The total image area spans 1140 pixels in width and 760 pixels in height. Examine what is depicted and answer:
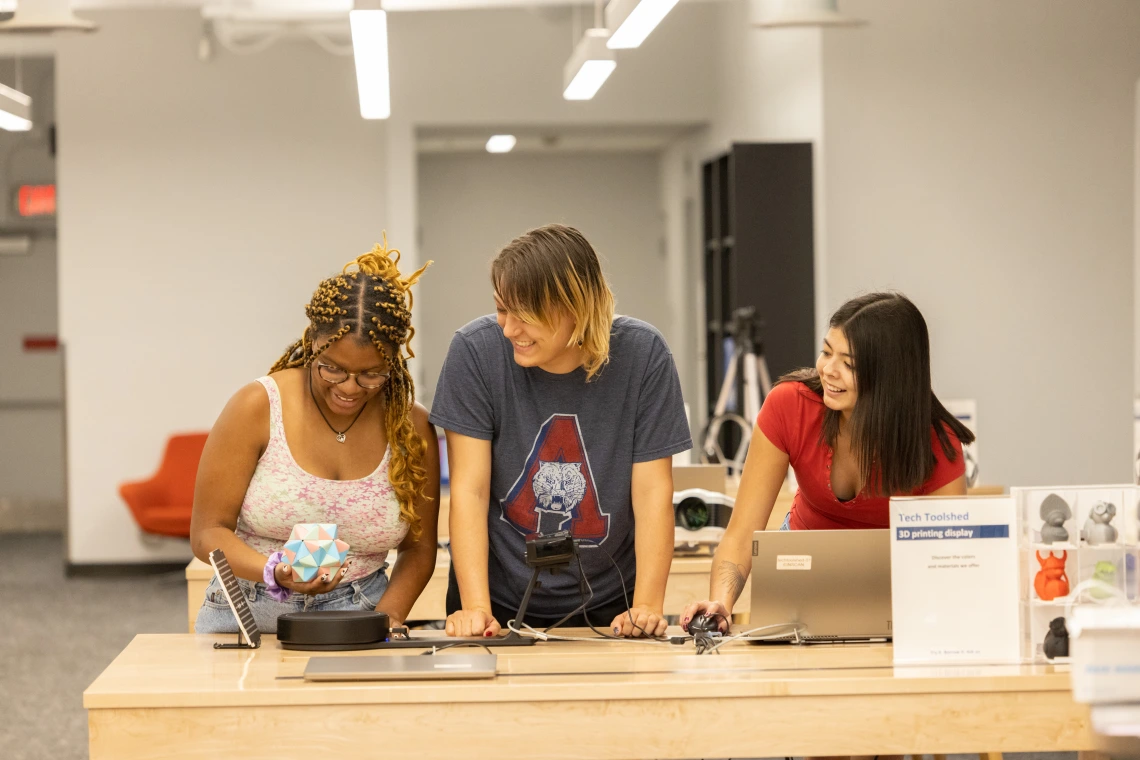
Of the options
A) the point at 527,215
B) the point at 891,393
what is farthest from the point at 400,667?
the point at 527,215

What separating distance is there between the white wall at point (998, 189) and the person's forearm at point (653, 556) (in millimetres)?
4233

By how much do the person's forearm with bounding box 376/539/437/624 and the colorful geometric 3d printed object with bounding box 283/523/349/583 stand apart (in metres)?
0.26

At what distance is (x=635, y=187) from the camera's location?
10.3m

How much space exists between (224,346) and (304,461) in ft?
19.8

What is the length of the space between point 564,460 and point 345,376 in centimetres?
44

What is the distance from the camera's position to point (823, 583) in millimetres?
2309

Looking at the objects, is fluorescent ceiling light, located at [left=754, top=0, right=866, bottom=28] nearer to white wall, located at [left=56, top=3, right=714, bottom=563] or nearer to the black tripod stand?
the black tripod stand

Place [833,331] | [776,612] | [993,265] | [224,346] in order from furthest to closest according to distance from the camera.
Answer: [224,346] → [993,265] → [833,331] → [776,612]

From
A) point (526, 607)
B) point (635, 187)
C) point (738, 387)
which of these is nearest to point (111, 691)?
point (526, 607)

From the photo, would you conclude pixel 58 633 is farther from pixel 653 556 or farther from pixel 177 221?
pixel 653 556

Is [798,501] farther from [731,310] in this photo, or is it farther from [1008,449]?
[731,310]

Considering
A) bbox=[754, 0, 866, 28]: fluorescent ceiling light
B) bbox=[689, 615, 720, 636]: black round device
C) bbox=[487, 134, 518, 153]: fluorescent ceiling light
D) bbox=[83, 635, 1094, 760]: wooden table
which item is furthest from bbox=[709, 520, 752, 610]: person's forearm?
bbox=[487, 134, 518, 153]: fluorescent ceiling light

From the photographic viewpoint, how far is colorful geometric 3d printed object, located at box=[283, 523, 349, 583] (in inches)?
86.1

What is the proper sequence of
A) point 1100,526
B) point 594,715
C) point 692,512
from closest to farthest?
point 594,715, point 1100,526, point 692,512
